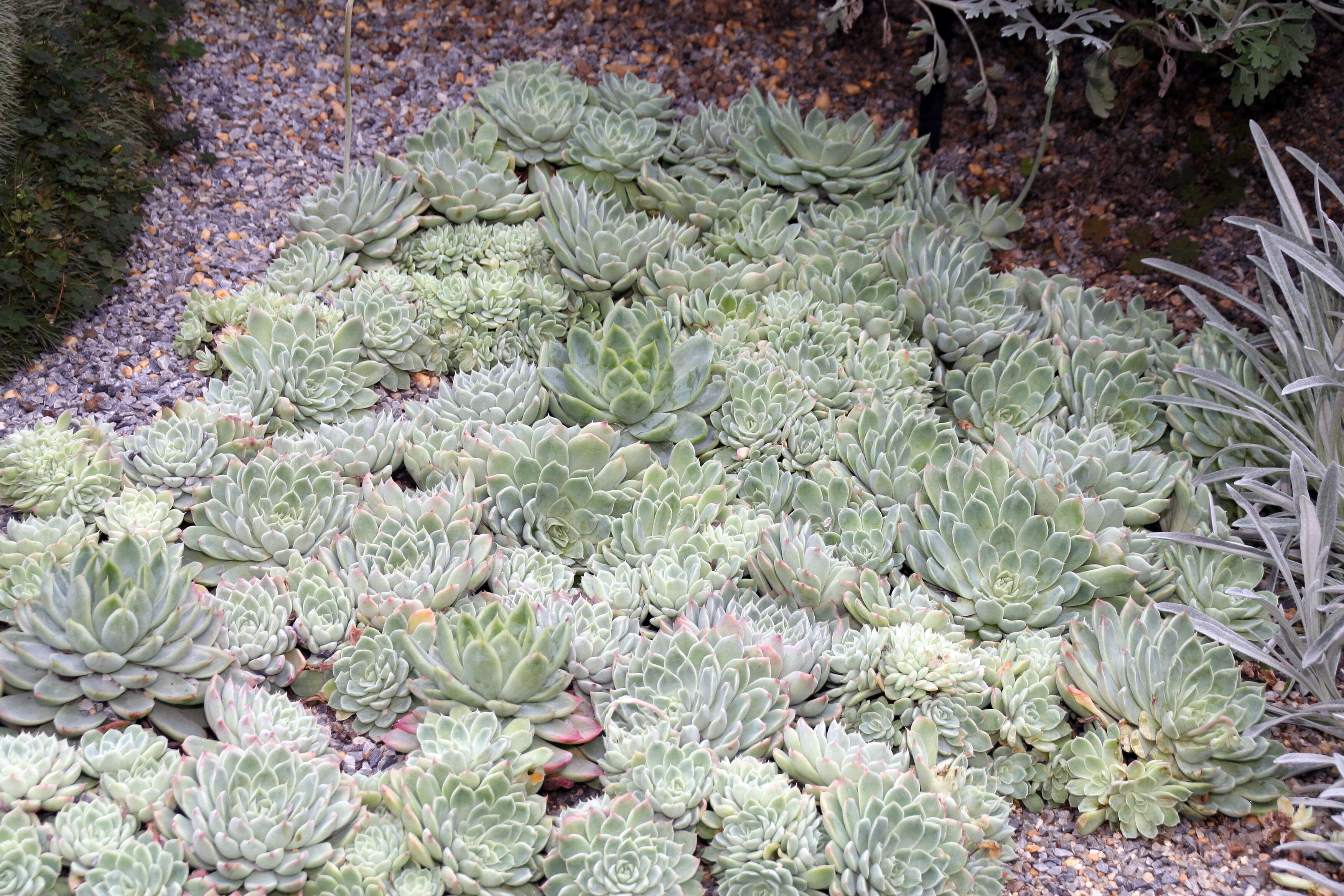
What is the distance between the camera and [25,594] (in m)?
2.32

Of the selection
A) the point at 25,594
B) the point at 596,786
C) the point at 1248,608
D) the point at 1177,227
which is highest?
the point at 1177,227

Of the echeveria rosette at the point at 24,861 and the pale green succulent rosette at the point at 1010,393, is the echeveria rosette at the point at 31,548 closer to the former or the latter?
the echeveria rosette at the point at 24,861

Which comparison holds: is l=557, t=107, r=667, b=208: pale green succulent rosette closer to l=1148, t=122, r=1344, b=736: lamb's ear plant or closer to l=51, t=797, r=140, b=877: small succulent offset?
l=1148, t=122, r=1344, b=736: lamb's ear plant

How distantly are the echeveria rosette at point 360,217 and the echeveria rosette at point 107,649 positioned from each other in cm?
139

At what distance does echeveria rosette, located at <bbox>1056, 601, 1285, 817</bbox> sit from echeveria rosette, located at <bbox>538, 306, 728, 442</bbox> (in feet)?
3.91

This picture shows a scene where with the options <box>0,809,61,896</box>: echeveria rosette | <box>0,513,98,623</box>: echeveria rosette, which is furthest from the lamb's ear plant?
<box>0,513,98,623</box>: echeveria rosette

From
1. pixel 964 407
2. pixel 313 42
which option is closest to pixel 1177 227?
pixel 964 407

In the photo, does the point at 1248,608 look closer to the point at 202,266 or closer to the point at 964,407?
the point at 964,407

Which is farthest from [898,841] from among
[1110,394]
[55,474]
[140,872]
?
[55,474]

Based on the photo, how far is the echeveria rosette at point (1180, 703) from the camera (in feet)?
7.43

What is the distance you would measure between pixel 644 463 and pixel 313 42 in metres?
2.27

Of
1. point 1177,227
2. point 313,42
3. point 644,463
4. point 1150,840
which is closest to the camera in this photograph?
point 1150,840

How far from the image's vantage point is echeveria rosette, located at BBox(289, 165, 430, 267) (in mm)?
3322

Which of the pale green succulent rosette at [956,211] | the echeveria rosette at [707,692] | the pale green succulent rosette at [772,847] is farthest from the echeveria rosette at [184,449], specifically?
the pale green succulent rosette at [956,211]
